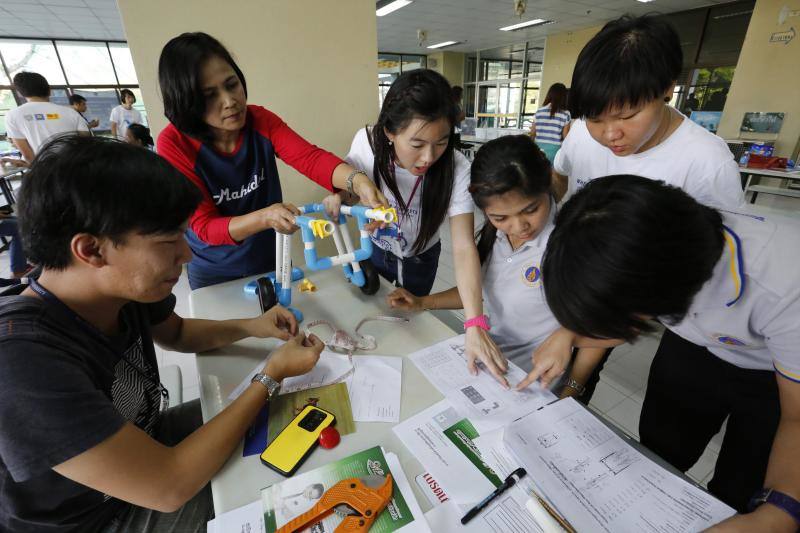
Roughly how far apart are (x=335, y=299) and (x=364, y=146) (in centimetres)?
59

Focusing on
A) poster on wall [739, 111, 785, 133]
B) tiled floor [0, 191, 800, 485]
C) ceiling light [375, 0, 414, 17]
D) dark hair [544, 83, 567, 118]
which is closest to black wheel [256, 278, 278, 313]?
tiled floor [0, 191, 800, 485]

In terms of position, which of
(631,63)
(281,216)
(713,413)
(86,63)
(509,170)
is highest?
(86,63)

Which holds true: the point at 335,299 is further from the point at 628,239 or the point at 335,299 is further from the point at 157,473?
the point at 628,239

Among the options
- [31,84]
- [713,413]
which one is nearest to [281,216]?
[713,413]

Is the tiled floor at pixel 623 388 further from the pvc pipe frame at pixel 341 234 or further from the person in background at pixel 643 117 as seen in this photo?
the person in background at pixel 643 117

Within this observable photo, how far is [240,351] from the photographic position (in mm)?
1088

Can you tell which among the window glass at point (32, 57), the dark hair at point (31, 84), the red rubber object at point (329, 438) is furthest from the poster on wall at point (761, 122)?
the window glass at point (32, 57)

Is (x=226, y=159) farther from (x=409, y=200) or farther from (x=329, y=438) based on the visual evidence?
(x=329, y=438)

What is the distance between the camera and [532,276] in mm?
1179

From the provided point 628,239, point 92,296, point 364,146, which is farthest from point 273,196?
point 628,239

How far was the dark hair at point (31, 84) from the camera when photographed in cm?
334

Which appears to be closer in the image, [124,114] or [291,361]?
[291,361]

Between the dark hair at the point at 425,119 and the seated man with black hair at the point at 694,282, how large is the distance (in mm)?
586

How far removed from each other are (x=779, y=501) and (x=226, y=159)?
→ 158cm
